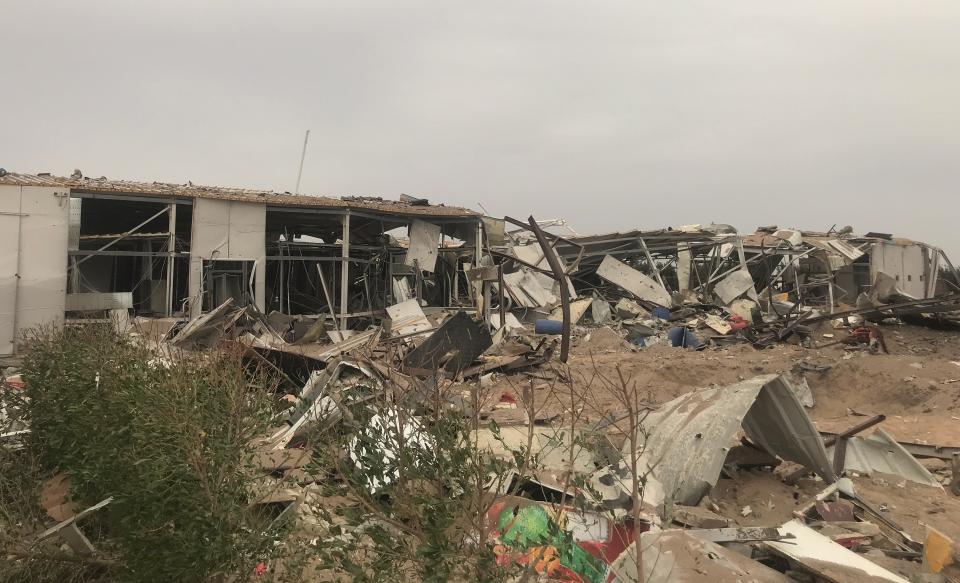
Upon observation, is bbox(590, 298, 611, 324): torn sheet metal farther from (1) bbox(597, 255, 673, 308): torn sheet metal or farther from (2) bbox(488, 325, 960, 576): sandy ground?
(2) bbox(488, 325, 960, 576): sandy ground

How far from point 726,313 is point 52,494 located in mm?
16459

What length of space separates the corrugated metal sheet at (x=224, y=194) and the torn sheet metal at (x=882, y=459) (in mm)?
12981

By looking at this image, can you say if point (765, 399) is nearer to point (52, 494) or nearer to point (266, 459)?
point (266, 459)

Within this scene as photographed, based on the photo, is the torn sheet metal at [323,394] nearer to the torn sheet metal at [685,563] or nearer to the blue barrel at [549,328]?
the torn sheet metal at [685,563]

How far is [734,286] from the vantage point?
2112 centimetres

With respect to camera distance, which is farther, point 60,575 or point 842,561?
point 60,575

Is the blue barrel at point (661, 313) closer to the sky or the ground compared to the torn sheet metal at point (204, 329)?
closer to the sky

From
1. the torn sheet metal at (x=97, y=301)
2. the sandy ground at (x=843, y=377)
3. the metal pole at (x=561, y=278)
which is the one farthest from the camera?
the torn sheet metal at (x=97, y=301)

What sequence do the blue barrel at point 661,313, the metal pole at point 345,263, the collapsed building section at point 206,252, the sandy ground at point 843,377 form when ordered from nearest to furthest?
the sandy ground at point 843,377
the collapsed building section at point 206,252
the metal pole at point 345,263
the blue barrel at point 661,313

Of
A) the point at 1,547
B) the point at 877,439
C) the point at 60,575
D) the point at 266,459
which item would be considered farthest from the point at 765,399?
the point at 1,547

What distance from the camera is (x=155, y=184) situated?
52.4 feet

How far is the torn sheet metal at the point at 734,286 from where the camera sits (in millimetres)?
20969

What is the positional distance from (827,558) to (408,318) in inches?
537

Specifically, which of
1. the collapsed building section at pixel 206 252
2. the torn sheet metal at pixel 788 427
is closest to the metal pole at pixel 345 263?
the collapsed building section at pixel 206 252
